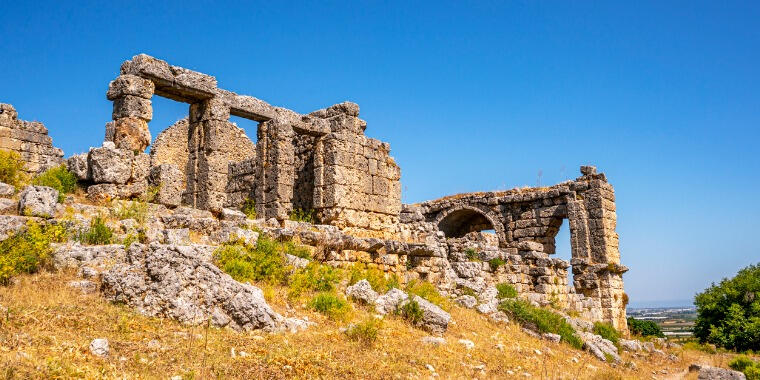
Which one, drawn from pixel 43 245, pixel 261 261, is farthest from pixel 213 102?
pixel 43 245

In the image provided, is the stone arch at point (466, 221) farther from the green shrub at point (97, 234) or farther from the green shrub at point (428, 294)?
the green shrub at point (97, 234)

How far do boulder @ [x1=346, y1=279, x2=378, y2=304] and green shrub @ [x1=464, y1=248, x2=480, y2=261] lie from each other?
260 inches

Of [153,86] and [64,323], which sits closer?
[64,323]

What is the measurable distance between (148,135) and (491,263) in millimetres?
8913

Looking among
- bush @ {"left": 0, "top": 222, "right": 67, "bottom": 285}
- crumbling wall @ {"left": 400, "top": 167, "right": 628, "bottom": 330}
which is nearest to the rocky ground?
bush @ {"left": 0, "top": 222, "right": 67, "bottom": 285}

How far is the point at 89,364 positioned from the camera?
4641 mm

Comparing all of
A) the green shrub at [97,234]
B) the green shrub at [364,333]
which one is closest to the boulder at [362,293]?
the green shrub at [364,333]

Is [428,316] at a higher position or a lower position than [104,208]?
lower

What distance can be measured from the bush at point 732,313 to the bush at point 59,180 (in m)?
19.7

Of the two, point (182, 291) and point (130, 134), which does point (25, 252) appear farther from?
point (130, 134)

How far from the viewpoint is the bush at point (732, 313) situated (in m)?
19.4

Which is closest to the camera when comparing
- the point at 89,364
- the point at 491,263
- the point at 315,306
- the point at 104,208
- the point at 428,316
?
the point at 89,364

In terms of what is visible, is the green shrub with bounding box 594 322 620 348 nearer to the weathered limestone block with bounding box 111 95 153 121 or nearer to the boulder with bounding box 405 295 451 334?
the boulder with bounding box 405 295 451 334

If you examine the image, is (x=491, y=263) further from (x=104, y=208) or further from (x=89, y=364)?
(x=89, y=364)
